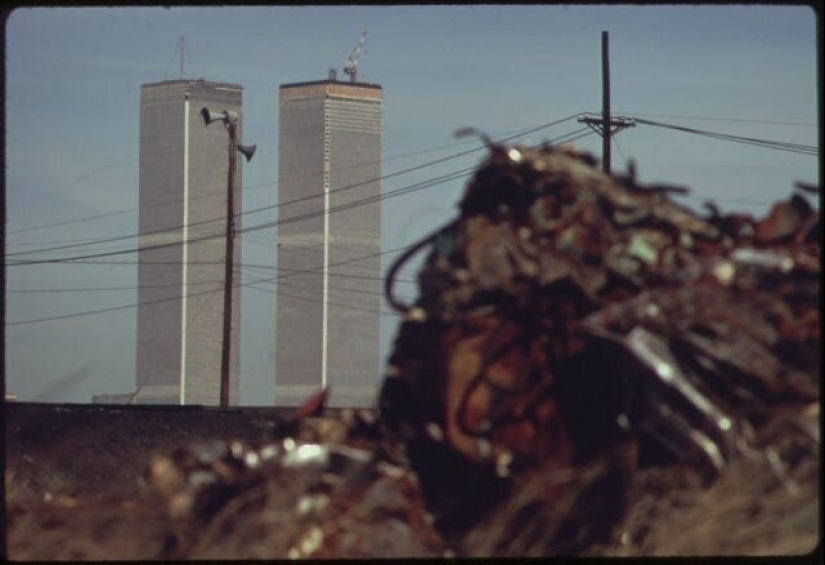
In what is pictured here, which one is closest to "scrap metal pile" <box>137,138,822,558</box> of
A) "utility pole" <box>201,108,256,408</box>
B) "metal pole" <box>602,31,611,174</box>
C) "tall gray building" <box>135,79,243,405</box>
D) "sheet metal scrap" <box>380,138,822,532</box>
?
"sheet metal scrap" <box>380,138,822,532</box>

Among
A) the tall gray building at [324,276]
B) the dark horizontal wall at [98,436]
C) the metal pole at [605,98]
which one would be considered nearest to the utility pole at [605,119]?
the metal pole at [605,98]

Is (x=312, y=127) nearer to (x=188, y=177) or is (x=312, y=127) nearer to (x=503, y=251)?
(x=188, y=177)

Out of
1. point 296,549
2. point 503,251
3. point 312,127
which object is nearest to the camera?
point 296,549

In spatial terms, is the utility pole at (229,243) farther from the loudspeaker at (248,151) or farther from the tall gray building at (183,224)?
the tall gray building at (183,224)

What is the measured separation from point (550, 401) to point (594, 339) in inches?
12.3

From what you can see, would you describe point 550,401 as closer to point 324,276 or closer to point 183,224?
point 324,276

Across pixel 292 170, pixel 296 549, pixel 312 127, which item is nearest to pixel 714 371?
pixel 296 549

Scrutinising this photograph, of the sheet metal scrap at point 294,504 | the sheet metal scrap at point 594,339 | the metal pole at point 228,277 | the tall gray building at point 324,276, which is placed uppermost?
the sheet metal scrap at point 594,339

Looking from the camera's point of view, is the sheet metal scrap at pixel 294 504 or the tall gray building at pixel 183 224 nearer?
the sheet metal scrap at pixel 294 504

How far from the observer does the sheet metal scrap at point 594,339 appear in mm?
6492

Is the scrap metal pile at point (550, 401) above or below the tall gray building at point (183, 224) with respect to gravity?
above

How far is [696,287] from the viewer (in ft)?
21.6

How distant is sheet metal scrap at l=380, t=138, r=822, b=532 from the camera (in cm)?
649

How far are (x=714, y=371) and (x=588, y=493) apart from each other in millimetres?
714
